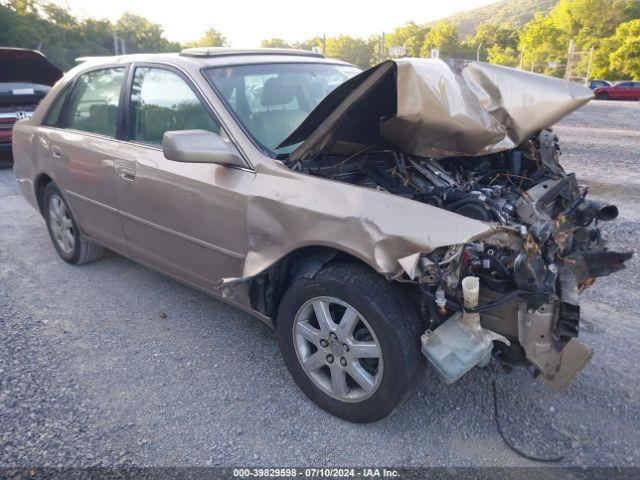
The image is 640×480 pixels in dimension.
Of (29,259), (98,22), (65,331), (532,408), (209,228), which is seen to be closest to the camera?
(532,408)

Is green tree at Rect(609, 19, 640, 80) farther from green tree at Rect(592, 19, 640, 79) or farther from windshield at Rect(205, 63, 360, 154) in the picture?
windshield at Rect(205, 63, 360, 154)

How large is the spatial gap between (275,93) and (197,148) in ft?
2.99

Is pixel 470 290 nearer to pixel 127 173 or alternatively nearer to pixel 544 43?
pixel 127 173

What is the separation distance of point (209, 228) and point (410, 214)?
4.23 ft

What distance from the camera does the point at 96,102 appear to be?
158 inches

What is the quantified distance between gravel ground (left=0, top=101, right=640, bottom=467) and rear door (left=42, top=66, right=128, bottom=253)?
25.4 inches

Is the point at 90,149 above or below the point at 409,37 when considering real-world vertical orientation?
below

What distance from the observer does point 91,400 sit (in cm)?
279

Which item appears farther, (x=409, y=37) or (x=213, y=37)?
(x=409, y=37)

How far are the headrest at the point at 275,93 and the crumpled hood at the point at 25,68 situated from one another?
22.4 ft

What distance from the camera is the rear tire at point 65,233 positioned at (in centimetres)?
448

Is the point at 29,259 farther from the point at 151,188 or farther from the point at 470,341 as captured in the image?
the point at 470,341

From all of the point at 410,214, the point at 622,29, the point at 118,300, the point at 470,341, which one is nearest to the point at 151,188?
the point at 118,300

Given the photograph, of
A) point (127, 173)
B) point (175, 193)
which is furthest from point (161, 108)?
point (175, 193)
